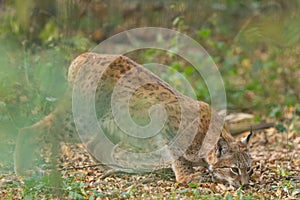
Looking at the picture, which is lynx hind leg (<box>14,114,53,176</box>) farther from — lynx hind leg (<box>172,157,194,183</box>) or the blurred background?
lynx hind leg (<box>172,157,194,183</box>)

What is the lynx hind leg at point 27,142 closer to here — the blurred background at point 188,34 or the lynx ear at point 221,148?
the blurred background at point 188,34

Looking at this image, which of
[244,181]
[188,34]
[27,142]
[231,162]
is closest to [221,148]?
[231,162]

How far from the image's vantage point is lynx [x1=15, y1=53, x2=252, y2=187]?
6.01m

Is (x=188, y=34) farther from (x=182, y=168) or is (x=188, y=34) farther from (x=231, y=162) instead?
(x=231, y=162)

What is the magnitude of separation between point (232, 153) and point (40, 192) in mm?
1766

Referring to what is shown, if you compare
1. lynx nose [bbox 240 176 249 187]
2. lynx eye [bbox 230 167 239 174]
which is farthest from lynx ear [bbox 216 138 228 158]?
lynx nose [bbox 240 176 249 187]

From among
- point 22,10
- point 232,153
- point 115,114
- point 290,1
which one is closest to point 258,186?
point 232,153

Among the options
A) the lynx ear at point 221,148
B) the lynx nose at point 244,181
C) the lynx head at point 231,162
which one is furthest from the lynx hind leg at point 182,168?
the lynx nose at point 244,181

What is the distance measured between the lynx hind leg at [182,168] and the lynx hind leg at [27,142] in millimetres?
1276

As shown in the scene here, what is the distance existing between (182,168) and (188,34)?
4.49 metres

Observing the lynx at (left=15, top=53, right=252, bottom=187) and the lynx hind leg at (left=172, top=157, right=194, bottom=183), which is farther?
the lynx hind leg at (left=172, top=157, right=194, bottom=183)

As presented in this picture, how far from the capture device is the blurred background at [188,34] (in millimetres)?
6496

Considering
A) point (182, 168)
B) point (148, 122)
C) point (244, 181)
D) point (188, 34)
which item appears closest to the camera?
point (244, 181)

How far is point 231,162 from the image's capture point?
596 centimetres
